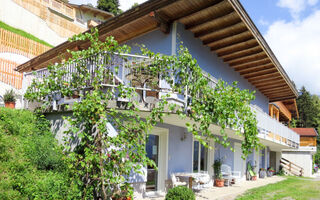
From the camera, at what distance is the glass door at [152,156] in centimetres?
938

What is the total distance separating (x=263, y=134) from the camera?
14.1 meters

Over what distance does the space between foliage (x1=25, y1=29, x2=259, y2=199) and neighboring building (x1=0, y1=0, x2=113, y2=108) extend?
35.6 feet

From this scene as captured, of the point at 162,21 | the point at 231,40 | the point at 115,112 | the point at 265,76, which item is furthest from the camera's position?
the point at 265,76

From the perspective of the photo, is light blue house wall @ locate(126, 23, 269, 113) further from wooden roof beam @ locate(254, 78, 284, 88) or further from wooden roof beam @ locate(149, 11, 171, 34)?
wooden roof beam @ locate(254, 78, 284, 88)

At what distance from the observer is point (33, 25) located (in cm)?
2991

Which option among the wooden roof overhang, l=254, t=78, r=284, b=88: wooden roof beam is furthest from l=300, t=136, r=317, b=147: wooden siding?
the wooden roof overhang

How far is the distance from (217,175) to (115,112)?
818cm

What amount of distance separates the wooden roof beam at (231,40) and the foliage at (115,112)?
3.10 meters

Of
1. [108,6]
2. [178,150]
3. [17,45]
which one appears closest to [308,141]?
[178,150]

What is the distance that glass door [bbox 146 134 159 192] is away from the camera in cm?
938

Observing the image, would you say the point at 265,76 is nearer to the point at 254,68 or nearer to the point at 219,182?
the point at 254,68

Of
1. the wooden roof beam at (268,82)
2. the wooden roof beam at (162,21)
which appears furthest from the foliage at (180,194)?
the wooden roof beam at (268,82)

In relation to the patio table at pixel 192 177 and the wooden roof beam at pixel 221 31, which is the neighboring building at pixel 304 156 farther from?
the wooden roof beam at pixel 221 31

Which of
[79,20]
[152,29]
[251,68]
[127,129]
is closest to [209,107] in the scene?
[127,129]
